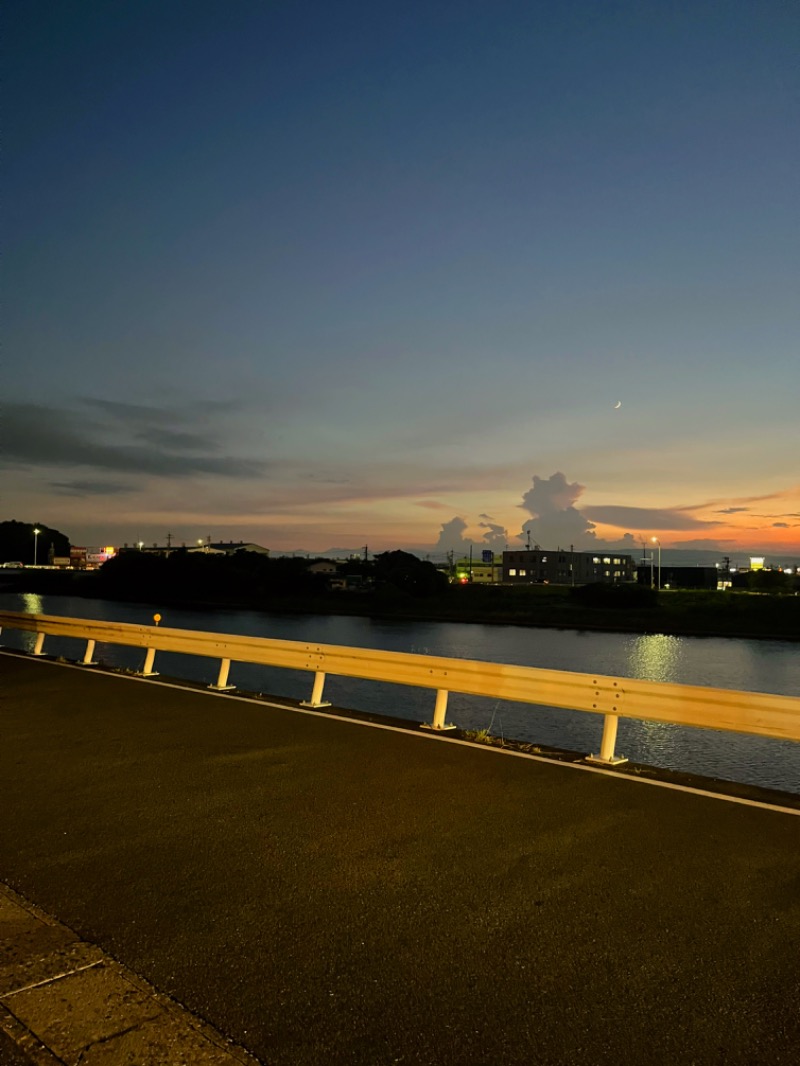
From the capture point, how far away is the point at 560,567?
150 metres

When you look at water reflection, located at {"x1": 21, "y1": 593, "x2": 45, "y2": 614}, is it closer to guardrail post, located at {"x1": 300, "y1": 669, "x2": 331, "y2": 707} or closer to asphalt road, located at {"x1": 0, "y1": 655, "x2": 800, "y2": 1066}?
guardrail post, located at {"x1": 300, "y1": 669, "x2": 331, "y2": 707}

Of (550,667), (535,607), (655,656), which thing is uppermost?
(535,607)

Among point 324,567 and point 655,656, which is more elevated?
point 324,567

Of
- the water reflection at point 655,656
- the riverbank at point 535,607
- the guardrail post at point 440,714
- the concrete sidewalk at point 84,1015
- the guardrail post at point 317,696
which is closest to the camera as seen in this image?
the concrete sidewalk at point 84,1015

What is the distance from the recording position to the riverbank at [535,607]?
62250 millimetres

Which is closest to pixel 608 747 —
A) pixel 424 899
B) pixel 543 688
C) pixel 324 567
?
pixel 543 688

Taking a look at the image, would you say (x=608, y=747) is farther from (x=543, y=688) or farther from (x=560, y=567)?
(x=560, y=567)

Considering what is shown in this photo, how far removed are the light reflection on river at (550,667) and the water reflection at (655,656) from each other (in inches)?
2.6

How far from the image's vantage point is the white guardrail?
6.54 metres

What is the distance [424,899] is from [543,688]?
3900 millimetres

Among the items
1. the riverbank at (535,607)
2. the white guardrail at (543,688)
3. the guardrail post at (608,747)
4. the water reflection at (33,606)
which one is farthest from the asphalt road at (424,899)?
the riverbank at (535,607)

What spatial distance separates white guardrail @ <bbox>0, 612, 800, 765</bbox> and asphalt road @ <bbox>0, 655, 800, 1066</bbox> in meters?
0.73

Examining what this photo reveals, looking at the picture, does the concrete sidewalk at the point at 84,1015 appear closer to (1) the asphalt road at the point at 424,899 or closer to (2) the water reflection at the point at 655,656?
(1) the asphalt road at the point at 424,899

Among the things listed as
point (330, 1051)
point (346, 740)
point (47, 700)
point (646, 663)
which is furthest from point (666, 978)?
point (646, 663)
